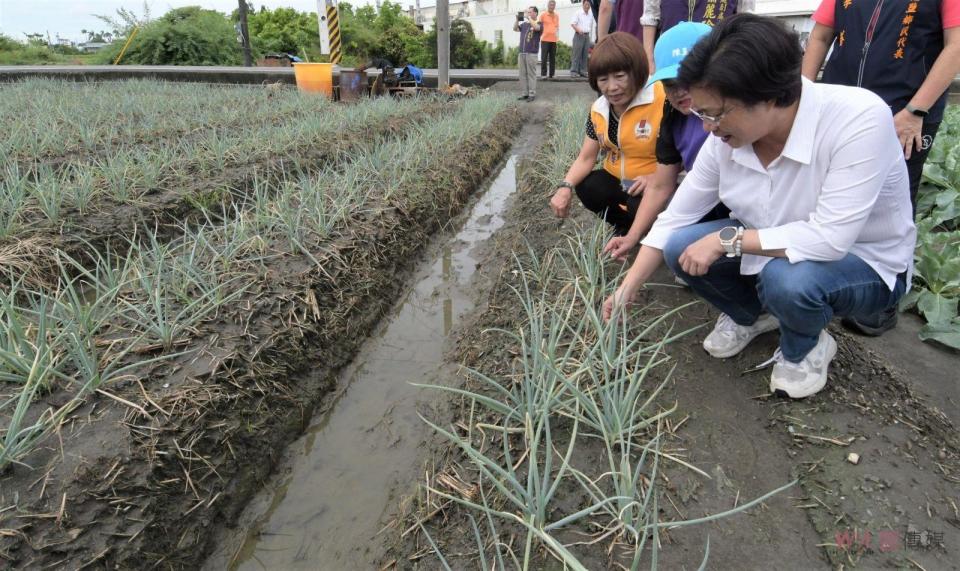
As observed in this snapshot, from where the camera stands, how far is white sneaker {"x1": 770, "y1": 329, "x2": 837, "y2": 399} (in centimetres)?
147

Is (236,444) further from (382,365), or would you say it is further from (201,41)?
(201,41)

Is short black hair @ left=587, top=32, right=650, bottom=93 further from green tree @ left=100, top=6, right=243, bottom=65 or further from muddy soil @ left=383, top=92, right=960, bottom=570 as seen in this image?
green tree @ left=100, top=6, right=243, bottom=65

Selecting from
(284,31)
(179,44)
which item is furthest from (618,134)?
(284,31)

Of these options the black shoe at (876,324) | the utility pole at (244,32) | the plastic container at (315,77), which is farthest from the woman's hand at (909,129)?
the utility pole at (244,32)

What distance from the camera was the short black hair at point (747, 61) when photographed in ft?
3.60

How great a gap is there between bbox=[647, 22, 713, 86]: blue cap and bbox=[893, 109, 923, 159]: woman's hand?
660 millimetres

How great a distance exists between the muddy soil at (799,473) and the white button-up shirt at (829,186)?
35 cm

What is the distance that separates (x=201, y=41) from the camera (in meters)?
16.9

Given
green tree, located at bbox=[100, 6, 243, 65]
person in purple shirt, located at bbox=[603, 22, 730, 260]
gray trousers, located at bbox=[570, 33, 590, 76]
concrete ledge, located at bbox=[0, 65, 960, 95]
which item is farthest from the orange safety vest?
green tree, located at bbox=[100, 6, 243, 65]

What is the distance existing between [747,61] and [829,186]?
15.0 inches

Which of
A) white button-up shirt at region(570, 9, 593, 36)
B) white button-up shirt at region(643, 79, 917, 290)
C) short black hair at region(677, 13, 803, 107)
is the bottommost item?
white button-up shirt at region(643, 79, 917, 290)

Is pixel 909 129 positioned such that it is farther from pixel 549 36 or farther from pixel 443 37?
pixel 549 36

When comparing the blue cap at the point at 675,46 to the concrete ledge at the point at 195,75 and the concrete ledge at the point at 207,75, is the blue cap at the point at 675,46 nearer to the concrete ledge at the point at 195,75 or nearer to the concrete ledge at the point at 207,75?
the concrete ledge at the point at 207,75

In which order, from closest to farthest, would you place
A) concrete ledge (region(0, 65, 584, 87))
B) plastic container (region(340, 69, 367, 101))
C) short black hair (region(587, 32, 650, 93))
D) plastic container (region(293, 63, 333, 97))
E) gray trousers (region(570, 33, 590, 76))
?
short black hair (region(587, 32, 650, 93))
plastic container (region(340, 69, 367, 101))
plastic container (region(293, 63, 333, 97))
gray trousers (region(570, 33, 590, 76))
concrete ledge (region(0, 65, 584, 87))
